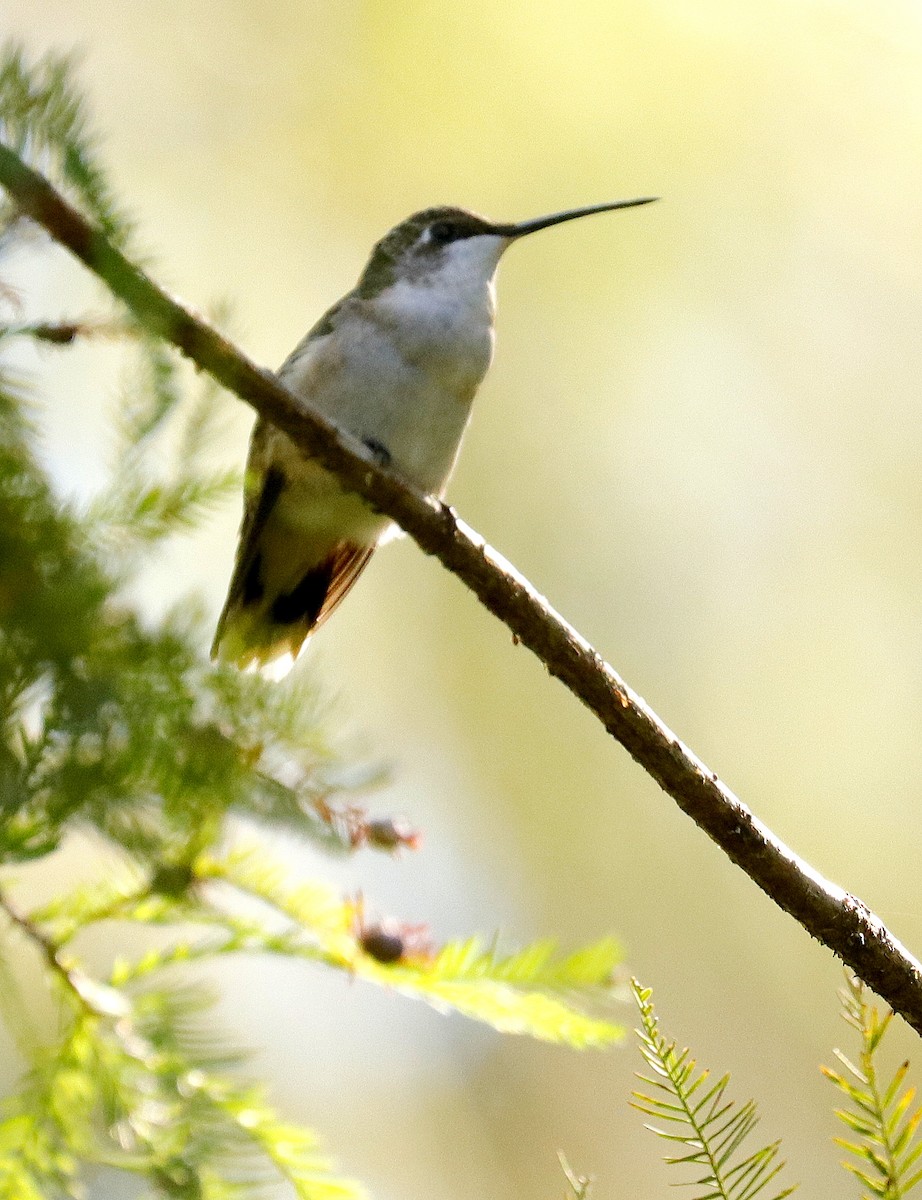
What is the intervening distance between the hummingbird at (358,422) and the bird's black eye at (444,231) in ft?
0.10

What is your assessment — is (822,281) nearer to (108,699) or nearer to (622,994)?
(622,994)

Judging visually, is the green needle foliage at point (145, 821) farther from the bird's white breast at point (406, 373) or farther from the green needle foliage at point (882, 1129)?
the bird's white breast at point (406, 373)

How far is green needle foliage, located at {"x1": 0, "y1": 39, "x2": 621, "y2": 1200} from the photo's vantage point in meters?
1.02

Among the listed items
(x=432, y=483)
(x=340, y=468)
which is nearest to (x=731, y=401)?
(x=432, y=483)

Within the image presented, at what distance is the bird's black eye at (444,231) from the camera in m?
4.53

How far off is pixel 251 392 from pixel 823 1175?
5790mm

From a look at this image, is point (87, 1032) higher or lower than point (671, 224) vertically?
lower

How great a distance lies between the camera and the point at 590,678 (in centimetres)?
209

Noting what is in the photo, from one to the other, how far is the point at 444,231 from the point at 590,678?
2870 millimetres

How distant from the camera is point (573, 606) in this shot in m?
7.50

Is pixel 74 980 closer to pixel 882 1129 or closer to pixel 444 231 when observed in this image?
pixel 882 1129

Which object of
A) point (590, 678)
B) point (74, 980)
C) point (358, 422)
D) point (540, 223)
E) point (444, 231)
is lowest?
point (74, 980)

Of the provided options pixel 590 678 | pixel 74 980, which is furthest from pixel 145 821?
pixel 590 678

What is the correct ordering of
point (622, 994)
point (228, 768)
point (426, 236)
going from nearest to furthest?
point (228, 768) → point (622, 994) → point (426, 236)
